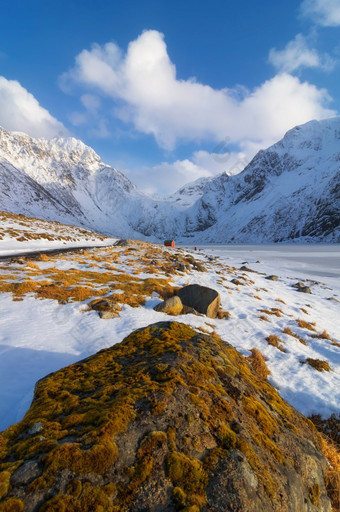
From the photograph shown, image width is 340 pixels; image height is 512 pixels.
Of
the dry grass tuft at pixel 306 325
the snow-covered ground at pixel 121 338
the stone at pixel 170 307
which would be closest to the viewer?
the snow-covered ground at pixel 121 338

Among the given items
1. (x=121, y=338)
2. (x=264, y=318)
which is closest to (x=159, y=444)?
(x=121, y=338)

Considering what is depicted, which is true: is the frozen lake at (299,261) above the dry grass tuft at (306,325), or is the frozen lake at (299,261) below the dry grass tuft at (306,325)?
below

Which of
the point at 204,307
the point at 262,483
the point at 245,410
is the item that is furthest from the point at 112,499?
the point at 204,307

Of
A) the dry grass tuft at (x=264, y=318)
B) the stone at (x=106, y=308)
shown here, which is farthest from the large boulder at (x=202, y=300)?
the stone at (x=106, y=308)

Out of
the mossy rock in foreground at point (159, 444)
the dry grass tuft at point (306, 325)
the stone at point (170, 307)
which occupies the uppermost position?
the mossy rock in foreground at point (159, 444)

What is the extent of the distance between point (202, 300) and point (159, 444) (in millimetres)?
10857

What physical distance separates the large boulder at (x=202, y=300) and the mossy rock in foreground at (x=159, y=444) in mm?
8150

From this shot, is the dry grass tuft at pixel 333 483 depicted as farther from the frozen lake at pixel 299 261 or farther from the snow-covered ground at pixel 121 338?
the frozen lake at pixel 299 261

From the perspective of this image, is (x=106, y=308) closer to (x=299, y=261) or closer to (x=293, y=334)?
(x=293, y=334)

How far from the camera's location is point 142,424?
3.30 m

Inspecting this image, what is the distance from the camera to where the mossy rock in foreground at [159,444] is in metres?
2.48

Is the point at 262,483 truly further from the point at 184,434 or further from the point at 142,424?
the point at 142,424

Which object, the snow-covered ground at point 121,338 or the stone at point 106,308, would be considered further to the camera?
the stone at point 106,308

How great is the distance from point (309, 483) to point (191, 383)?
89.6 inches
